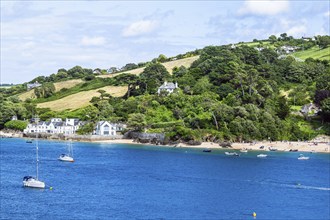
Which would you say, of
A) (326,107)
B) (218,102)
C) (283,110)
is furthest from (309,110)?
(218,102)

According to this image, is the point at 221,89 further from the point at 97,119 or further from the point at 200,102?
the point at 97,119

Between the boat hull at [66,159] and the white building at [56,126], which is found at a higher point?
the white building at [56,126]

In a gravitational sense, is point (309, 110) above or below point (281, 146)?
above

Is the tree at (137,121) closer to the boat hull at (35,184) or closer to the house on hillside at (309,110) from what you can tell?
the house on hillside at (309,110)

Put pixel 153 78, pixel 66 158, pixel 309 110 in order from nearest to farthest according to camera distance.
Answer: pixel 66 158 < pixel 309 110 < pixel 153 78

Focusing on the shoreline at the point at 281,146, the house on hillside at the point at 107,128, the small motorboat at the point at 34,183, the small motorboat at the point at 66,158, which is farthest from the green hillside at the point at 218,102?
the small motorboat at the point at 34,183

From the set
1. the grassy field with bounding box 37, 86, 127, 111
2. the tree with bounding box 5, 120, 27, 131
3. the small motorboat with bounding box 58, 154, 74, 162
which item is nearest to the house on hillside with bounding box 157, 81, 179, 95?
the grassy field with bounding box 37, 86, 127, 111

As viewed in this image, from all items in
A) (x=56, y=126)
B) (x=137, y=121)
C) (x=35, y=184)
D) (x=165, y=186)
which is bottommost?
(x=165, y=186)

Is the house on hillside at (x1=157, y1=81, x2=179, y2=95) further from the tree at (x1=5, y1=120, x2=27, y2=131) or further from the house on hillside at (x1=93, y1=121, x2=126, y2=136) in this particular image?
the tree at (x1=5, y1=120, x2=27, y2=131)

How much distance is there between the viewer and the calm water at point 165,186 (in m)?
64.2

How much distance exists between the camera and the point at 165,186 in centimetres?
8031

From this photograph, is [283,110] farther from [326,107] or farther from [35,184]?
[35,184]

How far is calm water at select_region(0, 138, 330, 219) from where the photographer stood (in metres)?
64.2

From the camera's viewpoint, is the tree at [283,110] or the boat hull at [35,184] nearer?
the boat hull at [35,184]
